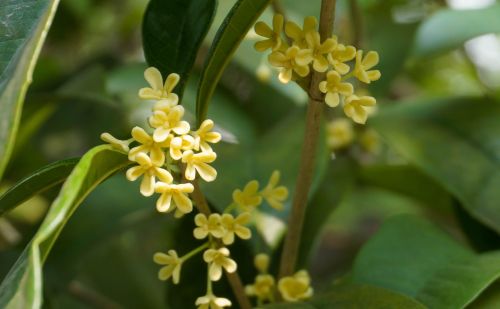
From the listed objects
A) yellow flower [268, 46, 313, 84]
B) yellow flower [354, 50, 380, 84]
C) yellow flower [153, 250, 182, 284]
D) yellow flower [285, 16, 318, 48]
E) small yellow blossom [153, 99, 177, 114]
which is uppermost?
yellow flower [285, 16, 318, 48]

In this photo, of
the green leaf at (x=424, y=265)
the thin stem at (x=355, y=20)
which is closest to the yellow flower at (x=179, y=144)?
the green leaf at (x=424, y=265)

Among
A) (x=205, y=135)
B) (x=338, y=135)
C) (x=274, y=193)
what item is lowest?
(x=338, y=135)

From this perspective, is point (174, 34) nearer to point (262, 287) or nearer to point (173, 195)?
point (173, 195)

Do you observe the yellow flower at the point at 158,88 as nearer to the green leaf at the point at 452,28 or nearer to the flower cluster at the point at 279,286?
the flower cluster at the point at 279,286

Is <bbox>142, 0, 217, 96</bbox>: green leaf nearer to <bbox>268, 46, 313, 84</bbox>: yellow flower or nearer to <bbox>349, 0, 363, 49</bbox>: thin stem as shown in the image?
<bbox>268, 46, 313, 84</bbox>: yellow flower

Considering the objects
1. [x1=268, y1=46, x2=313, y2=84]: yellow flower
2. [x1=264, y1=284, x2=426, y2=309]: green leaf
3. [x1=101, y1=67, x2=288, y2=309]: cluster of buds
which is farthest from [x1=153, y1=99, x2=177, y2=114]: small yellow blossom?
[x1=264, y1=284, x2=426, y2=309]: green leaf

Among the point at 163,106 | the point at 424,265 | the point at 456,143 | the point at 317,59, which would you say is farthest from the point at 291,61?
the point at 456,143
